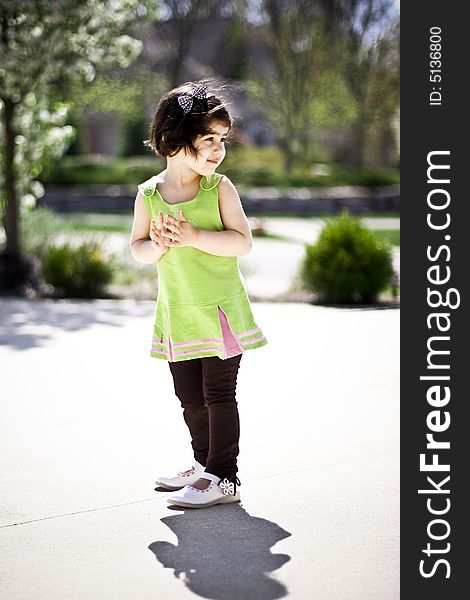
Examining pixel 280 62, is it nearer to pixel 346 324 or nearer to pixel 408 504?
pixel 346 324

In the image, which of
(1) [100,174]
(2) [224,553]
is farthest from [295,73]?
(2) [224,553]

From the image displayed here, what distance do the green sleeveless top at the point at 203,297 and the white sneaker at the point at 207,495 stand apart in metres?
0.45

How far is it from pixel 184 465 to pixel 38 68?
6.92 meters

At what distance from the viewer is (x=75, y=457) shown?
14.9ft

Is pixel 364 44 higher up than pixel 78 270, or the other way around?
pixel 364 44

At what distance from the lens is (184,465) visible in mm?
4387

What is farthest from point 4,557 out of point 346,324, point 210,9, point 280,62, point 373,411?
point 280,62

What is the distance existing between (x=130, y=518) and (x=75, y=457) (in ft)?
2.92

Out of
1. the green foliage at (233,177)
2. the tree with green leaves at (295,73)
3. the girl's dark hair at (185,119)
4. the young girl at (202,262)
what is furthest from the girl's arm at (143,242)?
the tree with green leaves at (295,73)

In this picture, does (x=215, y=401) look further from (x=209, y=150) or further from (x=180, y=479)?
(x=209, y=150)

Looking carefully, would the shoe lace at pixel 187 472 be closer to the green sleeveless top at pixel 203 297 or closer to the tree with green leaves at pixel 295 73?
the green sleeveless top at pixel 203 297

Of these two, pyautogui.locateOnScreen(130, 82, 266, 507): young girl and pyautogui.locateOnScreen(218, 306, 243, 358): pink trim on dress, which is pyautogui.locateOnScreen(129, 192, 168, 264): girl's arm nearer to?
pyautogui.locateOnScreen(130, 82, 266, 507): young girl

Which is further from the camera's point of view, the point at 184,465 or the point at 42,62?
the point at 42,62

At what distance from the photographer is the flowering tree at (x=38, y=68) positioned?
10.2m
